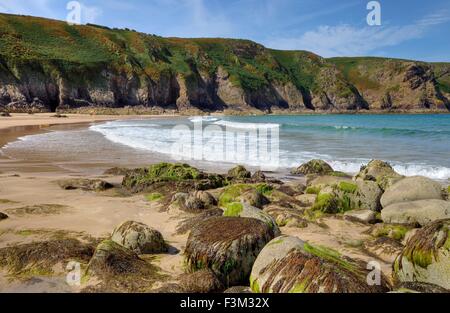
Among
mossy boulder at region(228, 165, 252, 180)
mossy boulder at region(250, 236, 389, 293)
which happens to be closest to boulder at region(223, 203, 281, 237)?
mossy boulder at region(250, 236, 389, 293)

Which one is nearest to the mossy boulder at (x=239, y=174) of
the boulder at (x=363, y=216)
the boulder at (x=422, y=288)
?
the boulder at (x=363, y=216)

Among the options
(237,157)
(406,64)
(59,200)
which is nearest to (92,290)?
(59,200)

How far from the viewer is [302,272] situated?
13.6 ft

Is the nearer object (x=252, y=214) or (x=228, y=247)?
(x=228, y=247)

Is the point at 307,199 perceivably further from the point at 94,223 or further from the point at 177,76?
the point at 177,76

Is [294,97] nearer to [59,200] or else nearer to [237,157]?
[237,157]

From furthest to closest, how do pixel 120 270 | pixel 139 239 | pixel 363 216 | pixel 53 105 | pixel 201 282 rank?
pixel 53 105 < pixel 363 216 < pixel 139 239 < pixel 120 270 < pixel 201 282

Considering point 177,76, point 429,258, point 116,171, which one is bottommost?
point 116,171

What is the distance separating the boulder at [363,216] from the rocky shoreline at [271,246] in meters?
0.02

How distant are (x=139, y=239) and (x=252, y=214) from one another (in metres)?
1.83

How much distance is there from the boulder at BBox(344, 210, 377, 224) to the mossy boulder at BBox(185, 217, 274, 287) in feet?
11.4

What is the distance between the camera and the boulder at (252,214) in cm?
575

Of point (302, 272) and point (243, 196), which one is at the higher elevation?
point (302, 272)

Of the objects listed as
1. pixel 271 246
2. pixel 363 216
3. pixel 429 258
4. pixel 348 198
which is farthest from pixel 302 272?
pixel 348 198
